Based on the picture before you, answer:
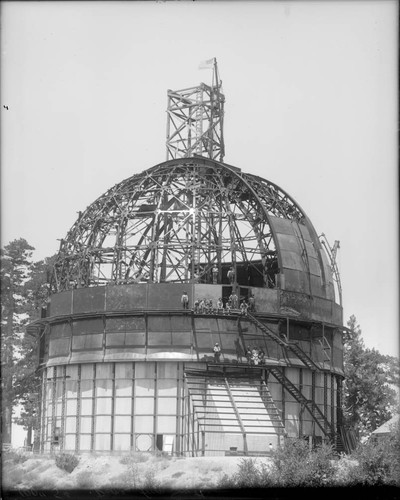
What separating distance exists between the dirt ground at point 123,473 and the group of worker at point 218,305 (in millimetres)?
9863

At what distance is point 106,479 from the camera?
44969 millimetres

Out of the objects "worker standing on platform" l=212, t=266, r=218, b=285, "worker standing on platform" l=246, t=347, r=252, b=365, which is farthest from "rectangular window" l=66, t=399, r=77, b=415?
"worker standing on platform" l=212, t=266, r=218, b=285

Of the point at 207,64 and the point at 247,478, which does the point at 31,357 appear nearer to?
the point at 207,64

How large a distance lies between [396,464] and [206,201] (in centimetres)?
2118

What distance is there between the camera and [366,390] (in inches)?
2958

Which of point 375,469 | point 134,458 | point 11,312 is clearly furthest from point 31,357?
point 375,469

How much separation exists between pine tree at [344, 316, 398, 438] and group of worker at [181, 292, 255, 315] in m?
21.3

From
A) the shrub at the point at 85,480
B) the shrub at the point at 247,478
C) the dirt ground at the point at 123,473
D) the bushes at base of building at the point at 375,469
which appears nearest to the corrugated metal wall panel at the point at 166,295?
the dirt ground at the point at 123,473

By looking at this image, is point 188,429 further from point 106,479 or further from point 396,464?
point 396,464

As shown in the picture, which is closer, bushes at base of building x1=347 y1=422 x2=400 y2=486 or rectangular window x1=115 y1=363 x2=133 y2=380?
bushes at base of building x1=347 y1=422 x2=400 y2=486

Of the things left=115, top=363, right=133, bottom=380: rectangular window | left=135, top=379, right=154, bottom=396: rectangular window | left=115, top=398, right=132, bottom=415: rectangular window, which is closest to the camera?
left=135, top=379, right=154, bottom=396: rectangular window

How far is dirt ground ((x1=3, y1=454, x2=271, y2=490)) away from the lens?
42.9m

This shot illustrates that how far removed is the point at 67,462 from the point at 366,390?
3323 cm

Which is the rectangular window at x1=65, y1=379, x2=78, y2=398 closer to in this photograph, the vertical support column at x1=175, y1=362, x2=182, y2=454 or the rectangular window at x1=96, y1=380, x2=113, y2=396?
the rectangular window at x1=96, y1=380, x2=113, y2=396
